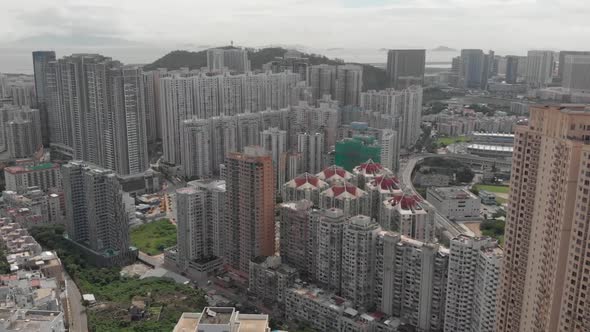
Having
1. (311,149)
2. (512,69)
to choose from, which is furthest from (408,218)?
(512,69)

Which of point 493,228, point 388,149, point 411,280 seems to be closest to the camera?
point 411,280

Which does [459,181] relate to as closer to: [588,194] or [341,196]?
[341,196]

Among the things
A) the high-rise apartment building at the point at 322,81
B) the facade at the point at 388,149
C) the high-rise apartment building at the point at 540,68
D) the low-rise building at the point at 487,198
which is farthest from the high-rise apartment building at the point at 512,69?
the low-rise building at the point at 487,198

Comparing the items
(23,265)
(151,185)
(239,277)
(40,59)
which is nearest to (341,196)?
(239,277)

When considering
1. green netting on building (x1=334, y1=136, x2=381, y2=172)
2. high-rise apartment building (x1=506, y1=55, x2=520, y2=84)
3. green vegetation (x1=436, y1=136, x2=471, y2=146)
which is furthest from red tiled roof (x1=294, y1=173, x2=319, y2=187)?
high-rise apartment building (x1=506, y1=55, x2=520, y2=84)

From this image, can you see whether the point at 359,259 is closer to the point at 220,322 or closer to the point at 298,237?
Result: the point at 298,237

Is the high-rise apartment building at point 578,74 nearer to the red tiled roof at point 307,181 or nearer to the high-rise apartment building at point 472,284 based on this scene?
the red tiled roof at point 307,181

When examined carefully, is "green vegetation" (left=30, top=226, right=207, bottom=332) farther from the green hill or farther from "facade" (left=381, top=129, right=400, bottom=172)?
the green hill
